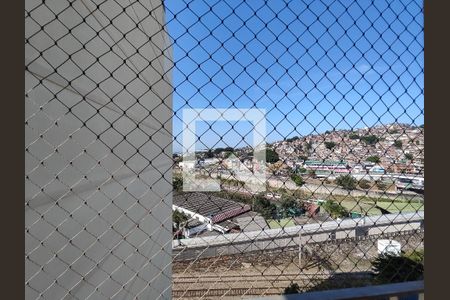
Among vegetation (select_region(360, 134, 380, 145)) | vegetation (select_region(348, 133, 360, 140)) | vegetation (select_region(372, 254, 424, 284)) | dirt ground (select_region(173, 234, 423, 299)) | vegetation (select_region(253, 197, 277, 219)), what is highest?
vegetation (select_region(348, 133, 360, 140))

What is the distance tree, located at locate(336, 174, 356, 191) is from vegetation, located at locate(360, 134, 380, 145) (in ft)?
1.87

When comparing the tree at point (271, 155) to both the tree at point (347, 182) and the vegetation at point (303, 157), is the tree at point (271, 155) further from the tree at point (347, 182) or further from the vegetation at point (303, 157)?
the tree at point (347, 182)

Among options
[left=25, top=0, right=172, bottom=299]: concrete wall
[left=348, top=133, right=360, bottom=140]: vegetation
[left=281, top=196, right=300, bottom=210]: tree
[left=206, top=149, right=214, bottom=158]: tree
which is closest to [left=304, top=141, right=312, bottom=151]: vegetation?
[left=348, top=133, right=360, bottom=140]: vegetation

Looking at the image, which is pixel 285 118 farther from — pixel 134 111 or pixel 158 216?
pixel 158 216

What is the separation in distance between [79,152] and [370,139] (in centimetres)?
123

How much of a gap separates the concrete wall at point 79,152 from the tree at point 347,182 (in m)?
1.20

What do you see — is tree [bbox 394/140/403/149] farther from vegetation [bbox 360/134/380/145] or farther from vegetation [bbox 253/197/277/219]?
vegetation [bbox 253/197/277/219]

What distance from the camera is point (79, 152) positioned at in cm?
120

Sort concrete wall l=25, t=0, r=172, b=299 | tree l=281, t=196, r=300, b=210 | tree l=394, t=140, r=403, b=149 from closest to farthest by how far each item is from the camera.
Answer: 1. concrete wall l=25, t=0, r=172, b=299
2. tree l=394, t=140, r=403, b=149
3. tree l=281, t=196, r=300, b=210

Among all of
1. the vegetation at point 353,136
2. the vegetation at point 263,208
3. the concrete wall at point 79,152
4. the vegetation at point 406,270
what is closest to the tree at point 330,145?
the vegetation at point 353,136

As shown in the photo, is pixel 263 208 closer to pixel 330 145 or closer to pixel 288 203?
pixel 288 203

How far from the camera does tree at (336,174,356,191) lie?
1.89 meters

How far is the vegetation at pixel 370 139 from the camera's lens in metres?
1.30

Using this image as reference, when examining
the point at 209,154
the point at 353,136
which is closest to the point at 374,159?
the point at 353,136
